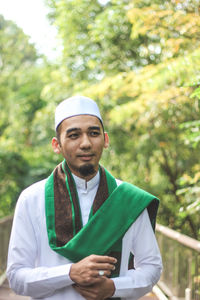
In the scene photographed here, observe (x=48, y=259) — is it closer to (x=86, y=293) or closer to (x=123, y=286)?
(x=86, y=293)

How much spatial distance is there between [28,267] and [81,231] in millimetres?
338

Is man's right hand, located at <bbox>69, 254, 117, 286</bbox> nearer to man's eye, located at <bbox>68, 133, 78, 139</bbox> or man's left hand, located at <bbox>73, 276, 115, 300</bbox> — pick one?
man's left hand, located at <bbox>73, 276, 115, 300</bbox>

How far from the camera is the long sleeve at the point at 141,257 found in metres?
2.28

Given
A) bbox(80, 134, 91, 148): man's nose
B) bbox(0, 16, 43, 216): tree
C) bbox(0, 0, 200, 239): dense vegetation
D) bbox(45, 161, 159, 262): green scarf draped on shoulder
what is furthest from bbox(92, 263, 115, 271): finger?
bbox(0, 16, 43, 216): tree

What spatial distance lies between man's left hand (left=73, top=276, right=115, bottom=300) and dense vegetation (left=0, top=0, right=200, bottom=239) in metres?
3.12

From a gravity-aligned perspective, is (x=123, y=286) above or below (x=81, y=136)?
below

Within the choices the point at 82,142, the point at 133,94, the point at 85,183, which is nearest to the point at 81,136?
the point at 82,142

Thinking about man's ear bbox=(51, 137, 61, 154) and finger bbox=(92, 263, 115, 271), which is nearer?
finger bbox=(92, 263, 115, 271)

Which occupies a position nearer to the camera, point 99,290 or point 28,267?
point 99,290

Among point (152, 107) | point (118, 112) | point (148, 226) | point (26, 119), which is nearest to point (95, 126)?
point (148, 226)

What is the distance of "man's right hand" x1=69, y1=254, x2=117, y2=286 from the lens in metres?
2.08

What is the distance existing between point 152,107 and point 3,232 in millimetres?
3542

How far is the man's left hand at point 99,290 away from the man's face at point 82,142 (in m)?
0.57

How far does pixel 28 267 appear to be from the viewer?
224 cm
